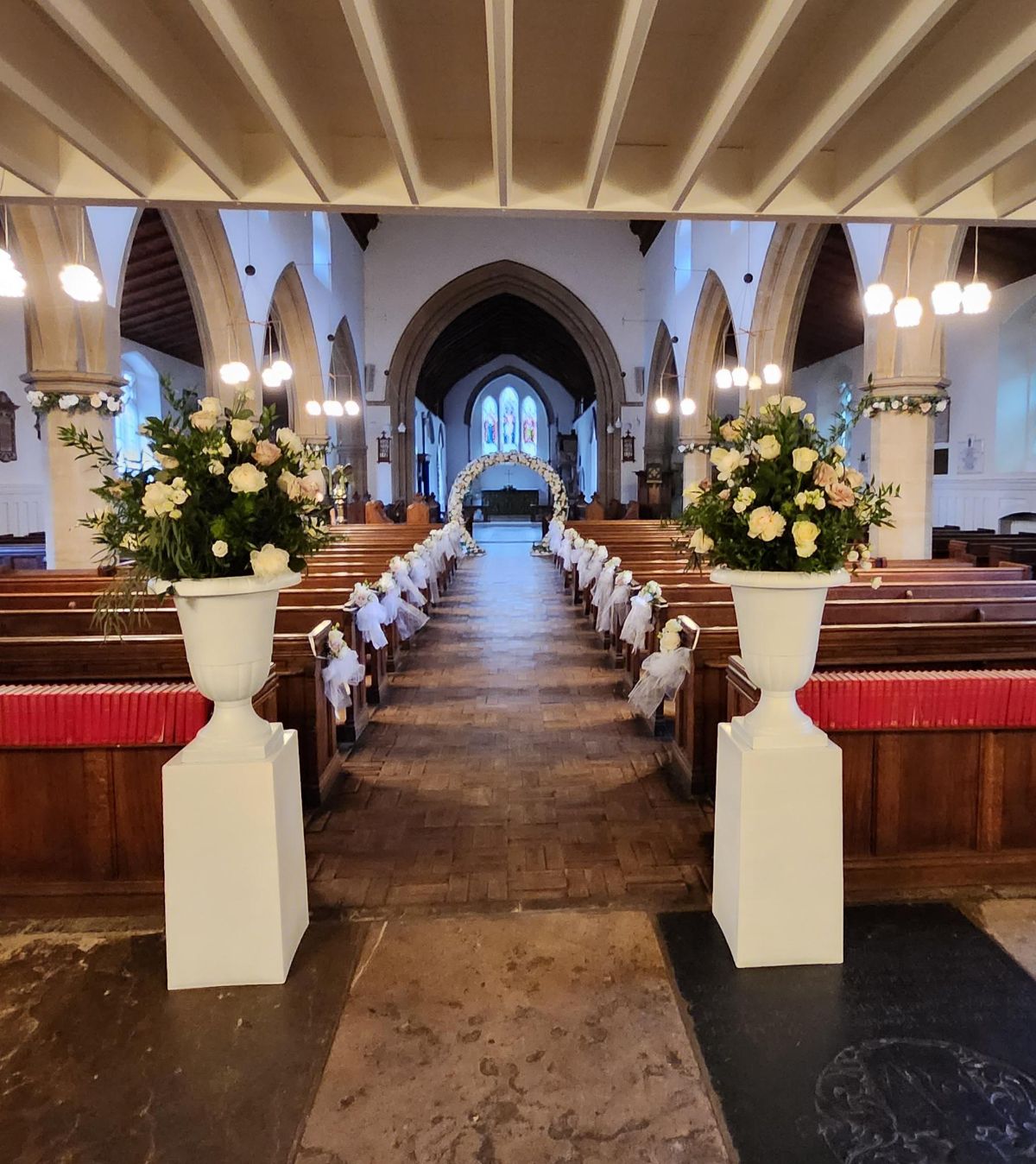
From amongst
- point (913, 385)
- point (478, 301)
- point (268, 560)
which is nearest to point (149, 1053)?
point (268, 560)

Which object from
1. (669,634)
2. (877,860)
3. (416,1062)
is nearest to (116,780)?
(416,1062)

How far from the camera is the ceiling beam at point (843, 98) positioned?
2734 millimetres

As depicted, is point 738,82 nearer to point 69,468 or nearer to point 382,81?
point 382,81

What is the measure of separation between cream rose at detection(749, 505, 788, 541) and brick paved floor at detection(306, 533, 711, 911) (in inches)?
56.5

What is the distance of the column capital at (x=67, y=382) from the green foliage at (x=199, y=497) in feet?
19.9

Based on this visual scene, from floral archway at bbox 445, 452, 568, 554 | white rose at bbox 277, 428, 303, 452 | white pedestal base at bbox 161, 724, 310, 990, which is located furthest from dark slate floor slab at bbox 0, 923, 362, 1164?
floral archway at bbox 445, 452, 568, 554

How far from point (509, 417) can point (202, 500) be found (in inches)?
1262

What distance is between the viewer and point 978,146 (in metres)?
3.56

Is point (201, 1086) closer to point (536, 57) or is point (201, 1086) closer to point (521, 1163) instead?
point (521, 1163)

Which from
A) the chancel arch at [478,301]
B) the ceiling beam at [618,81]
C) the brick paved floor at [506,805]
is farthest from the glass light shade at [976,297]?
the chancel arch at [478,301]

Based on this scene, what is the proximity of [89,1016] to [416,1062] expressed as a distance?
1.00m

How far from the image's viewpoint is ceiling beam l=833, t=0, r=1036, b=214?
292 centimetres

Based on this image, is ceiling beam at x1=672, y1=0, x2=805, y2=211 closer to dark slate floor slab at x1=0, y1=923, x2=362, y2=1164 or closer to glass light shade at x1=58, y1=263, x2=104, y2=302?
dark slate floor slab at x1=0, y1=923, x2=362, y2=1164

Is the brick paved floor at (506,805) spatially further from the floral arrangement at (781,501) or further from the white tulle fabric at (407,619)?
the floral arrangement at (781,501)
